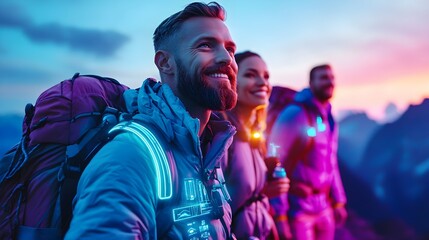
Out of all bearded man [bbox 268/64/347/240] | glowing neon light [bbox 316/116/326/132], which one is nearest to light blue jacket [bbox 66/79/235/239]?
bearded man [bbox 268/64/347/240]

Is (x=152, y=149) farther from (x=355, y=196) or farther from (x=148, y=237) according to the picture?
(x=355, y=196)

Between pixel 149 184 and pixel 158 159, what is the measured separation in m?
0.12

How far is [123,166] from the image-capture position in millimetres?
1530

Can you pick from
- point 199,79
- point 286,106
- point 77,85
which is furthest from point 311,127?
point 77,85

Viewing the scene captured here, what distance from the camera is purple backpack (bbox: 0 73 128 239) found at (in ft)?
5.49

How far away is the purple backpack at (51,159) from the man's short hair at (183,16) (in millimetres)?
554

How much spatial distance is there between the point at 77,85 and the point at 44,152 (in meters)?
0.35

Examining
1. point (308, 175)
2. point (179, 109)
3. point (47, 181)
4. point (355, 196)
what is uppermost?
point (179, 109)

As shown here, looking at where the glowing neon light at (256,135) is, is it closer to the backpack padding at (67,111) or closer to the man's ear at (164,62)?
the man's ear at (164,62)

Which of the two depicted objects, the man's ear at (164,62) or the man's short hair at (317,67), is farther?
the man's short hair at (317,67)

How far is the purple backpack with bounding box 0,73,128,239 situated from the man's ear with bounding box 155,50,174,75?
421 millimetres

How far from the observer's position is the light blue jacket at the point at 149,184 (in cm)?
143

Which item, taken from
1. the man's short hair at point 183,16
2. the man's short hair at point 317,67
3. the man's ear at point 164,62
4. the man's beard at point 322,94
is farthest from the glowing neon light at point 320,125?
the man's ear at point 164,62

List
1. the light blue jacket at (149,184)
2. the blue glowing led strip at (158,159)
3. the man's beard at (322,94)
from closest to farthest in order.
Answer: the light blue jacket at (149,184) < the blue glowing led strip at (158,159) < the man's beard at (322,94)
